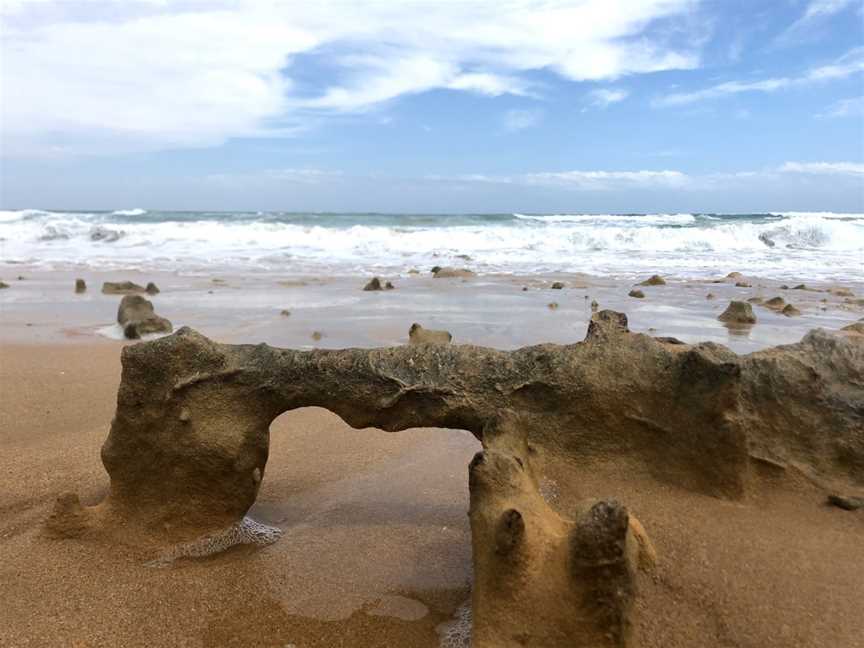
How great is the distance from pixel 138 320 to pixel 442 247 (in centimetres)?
1647

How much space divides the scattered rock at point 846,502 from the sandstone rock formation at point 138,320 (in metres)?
5.49

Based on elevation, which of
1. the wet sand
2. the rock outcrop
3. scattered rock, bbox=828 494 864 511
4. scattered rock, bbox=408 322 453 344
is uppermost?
the rock outcrop

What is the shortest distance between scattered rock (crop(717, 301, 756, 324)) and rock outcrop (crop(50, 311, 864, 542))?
189 inches

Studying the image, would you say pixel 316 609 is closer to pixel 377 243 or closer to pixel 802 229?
pixel 377 243

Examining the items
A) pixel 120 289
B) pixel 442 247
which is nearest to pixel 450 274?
pixel 120 289

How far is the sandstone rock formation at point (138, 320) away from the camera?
6.29m

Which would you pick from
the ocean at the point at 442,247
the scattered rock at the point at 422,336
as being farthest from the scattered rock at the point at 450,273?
the scattered rock at the point at 422,336

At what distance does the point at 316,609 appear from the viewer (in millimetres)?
2113

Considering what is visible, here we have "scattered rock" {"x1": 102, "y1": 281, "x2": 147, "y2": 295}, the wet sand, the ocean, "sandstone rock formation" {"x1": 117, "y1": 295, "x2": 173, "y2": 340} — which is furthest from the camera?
the ocean

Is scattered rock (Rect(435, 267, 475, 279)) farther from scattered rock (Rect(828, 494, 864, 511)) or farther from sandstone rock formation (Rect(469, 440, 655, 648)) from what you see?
sandstone rock formation (Rect(469, 440, 655, 648))

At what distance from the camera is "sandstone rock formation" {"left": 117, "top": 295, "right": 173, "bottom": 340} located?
6.29 m

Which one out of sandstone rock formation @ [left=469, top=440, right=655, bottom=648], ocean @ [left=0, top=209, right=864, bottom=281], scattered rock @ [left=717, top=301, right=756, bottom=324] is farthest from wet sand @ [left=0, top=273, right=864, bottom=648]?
ocean @ [left=0, top=209, right=864, bottom=281]

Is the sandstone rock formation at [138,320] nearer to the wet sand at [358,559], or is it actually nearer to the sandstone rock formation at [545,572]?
the wet sand at [358,559]

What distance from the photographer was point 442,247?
22531 mm
